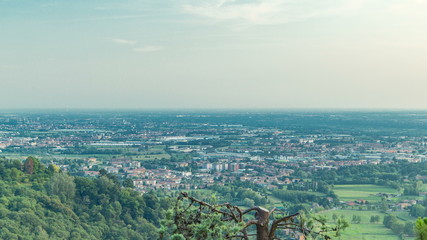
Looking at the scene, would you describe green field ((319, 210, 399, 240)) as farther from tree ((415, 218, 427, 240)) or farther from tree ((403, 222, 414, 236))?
tree ((415, 218, 427, 240))

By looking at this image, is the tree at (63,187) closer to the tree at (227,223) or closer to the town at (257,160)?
the town at (257,160)

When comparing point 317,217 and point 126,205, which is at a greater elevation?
point 317,217

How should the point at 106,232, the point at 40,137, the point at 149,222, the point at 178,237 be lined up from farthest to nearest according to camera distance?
1. the point at 40,137
2. the point at 149,222
3. the point at 106,232
4. the point at 178,237

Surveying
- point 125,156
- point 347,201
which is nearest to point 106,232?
point 347,201

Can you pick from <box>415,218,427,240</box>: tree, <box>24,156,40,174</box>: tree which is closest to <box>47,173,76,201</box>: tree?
<box>24,156,40,174</box>: tree

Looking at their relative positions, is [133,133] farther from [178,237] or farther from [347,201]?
[178,237]
